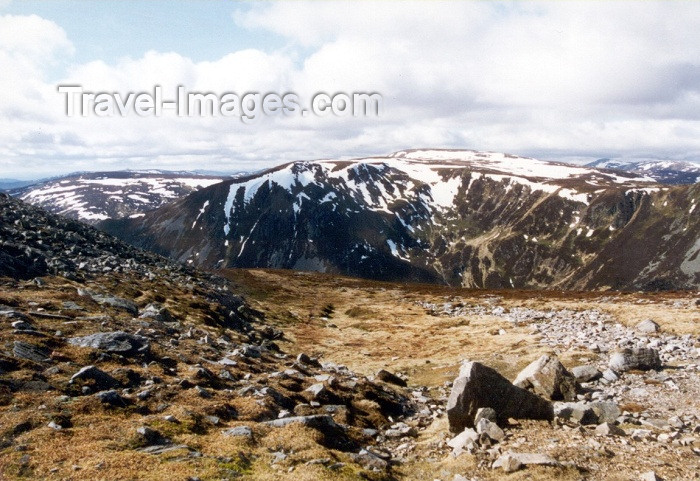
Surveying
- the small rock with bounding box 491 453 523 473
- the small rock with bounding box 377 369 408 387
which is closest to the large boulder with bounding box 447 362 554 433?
the small rock with bounding box 491 453 523 473

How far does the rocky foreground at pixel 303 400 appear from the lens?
43.2 ft

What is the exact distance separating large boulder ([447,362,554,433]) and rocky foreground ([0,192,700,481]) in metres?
0.05

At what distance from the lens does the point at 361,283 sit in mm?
97125

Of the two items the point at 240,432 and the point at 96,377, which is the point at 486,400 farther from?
the point at 96,377

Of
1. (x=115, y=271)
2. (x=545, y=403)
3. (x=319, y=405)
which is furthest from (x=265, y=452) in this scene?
(x=115, y=271)

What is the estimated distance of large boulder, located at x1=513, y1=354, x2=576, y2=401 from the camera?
65.6 ft

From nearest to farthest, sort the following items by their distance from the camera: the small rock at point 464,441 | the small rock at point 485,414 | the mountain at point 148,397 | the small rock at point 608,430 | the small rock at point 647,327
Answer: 1. the mountain at point 148,397
2. the small rock at point 464,441
3. the small rock at point 608,430
4. the small rock at point 485,414
5. the small rock at point 647,327

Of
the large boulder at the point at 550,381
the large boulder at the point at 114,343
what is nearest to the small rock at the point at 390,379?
the large boulder at the point at 550,381

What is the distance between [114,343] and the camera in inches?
842

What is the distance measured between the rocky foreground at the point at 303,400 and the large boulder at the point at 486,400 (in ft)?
0.16

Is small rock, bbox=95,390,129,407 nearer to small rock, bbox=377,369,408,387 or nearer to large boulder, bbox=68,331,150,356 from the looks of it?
large boulder, bbox=68,331,150,356

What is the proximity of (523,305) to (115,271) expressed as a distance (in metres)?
47.6

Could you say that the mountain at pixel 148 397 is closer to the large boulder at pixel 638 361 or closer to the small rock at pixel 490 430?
the small rock at pixel 490 430

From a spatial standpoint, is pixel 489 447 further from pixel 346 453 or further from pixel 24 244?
pixel 24 244
